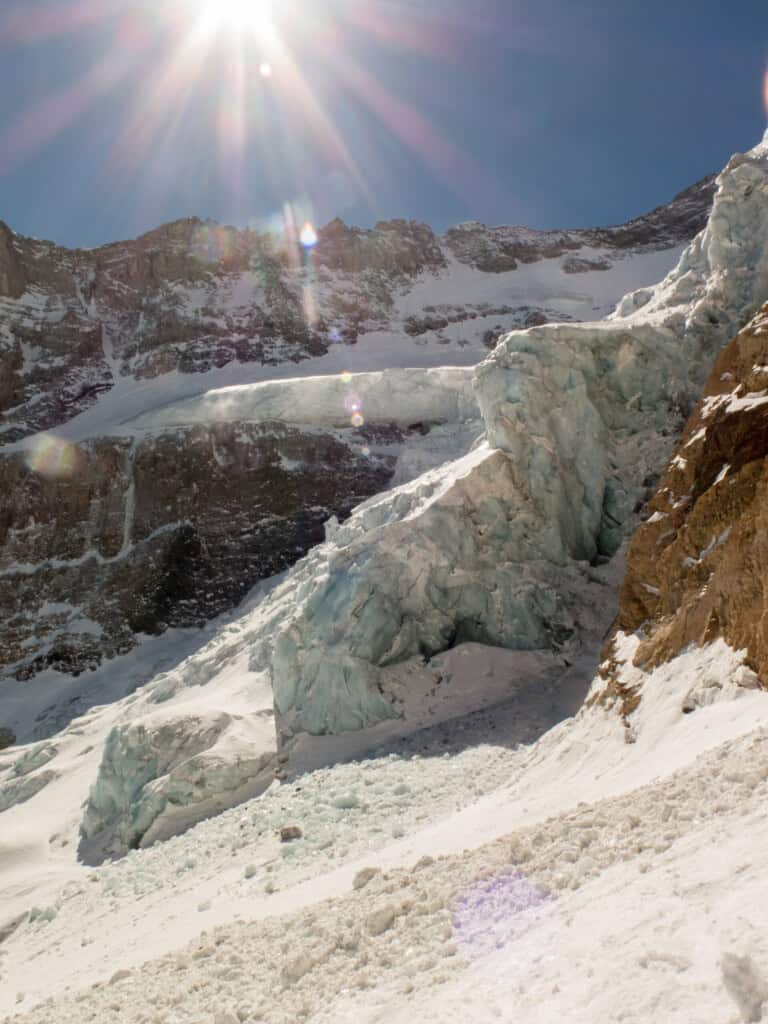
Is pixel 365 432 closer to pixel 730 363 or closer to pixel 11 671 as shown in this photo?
pixel 11 671

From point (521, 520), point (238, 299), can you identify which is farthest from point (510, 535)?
point (238, 299)

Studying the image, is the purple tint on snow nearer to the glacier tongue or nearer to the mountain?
the glacier tongue

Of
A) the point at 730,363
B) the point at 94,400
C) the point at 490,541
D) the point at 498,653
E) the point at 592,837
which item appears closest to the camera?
the point at 592,837

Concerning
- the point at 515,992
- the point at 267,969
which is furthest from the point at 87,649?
the point at 515,992

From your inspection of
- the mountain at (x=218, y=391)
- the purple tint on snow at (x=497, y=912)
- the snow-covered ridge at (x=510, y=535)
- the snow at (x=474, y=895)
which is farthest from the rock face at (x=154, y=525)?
the purple tint on snow at (x=497, y=912)

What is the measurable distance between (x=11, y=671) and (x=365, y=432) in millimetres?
24698

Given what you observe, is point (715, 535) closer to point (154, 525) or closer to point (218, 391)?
point (154, 525)

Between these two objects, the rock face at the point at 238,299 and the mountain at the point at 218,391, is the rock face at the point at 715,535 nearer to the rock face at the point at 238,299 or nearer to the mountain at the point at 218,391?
the mountain at the point at 218,391

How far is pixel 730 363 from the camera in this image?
11953 mm

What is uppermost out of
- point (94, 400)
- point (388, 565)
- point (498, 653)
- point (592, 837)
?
point (94, 400)

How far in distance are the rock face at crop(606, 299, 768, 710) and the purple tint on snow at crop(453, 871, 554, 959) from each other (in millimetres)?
3191

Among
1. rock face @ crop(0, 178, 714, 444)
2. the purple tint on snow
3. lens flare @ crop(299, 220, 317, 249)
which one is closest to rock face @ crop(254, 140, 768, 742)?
the purple tint on snow

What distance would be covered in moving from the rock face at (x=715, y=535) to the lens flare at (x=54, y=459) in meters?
44.9

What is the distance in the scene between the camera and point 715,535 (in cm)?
966
